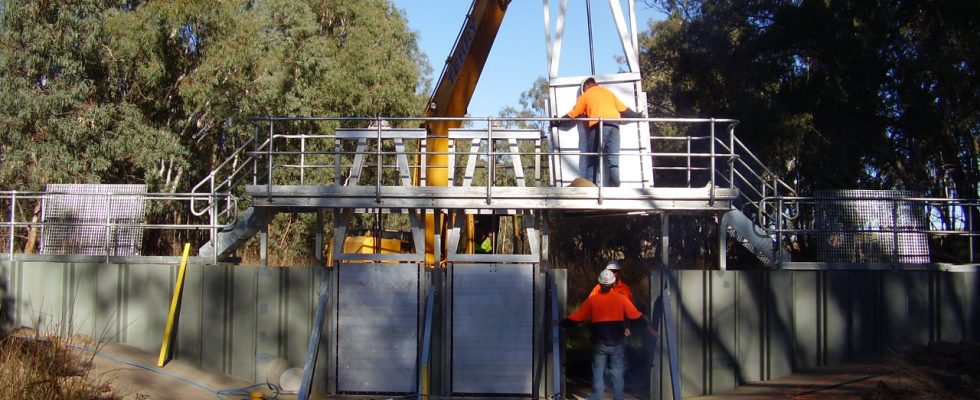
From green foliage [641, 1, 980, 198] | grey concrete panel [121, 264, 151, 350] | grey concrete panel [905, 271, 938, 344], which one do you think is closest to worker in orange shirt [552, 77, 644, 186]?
grey concrete panel [905, 271, 938, 344]

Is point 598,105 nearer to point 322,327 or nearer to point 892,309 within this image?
point 322,327

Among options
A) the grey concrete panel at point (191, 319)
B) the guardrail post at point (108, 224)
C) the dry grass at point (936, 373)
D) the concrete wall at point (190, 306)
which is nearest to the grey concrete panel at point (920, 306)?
the dry grass at point (936, 373)

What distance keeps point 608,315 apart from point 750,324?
3404 millimetres

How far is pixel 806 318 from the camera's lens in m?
13.0

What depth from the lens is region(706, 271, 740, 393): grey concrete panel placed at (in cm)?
1257

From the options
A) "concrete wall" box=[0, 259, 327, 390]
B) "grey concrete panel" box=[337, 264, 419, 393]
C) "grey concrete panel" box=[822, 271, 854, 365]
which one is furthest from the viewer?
"grey concrete panel" box=[822, 271, 854, 365]

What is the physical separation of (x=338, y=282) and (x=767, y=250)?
637 centimetres

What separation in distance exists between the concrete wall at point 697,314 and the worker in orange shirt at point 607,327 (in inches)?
72.7

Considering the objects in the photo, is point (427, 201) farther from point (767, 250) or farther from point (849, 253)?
point (849, 253)

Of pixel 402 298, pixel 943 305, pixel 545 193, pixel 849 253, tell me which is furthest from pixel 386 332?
pixel 943 305

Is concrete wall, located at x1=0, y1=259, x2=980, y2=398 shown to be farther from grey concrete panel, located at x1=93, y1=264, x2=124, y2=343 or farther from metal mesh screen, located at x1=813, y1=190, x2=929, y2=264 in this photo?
metal mesh screen, located at x1=813, y1=190, x2=929, y2=264

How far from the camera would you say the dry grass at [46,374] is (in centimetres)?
869

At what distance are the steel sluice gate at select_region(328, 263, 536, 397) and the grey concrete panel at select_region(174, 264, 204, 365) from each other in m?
2.53

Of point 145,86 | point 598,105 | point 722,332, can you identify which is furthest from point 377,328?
point 145,86
